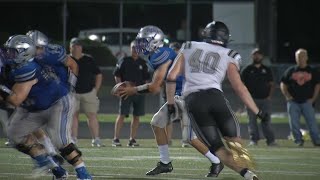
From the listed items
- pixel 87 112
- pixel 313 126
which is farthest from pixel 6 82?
pixel 313 126

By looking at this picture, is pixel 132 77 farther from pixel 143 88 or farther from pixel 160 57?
pixel 143 88

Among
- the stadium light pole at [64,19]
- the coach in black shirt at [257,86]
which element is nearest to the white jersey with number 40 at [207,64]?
the coach in black shirt at [257,86]

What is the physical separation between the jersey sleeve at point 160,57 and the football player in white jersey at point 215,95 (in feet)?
3.81

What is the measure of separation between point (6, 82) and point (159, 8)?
19417 millimetres

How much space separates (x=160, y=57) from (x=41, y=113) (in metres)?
1.79

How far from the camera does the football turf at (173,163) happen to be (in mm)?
10875

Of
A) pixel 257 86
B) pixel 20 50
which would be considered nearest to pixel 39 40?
pixel 20 50

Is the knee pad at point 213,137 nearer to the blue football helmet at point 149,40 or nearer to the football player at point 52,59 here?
the football player at point 52,59

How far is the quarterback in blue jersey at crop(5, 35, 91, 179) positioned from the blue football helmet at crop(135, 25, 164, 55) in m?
1.45

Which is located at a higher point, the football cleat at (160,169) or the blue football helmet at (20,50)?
the blue football helmet at (20,50)

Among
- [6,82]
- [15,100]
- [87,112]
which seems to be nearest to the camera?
[15,100]

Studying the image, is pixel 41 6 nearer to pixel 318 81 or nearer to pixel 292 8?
pixel 292 8

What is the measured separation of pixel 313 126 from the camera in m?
16.0

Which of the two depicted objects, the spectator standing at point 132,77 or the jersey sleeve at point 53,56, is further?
the spectator standing at point 132,77
